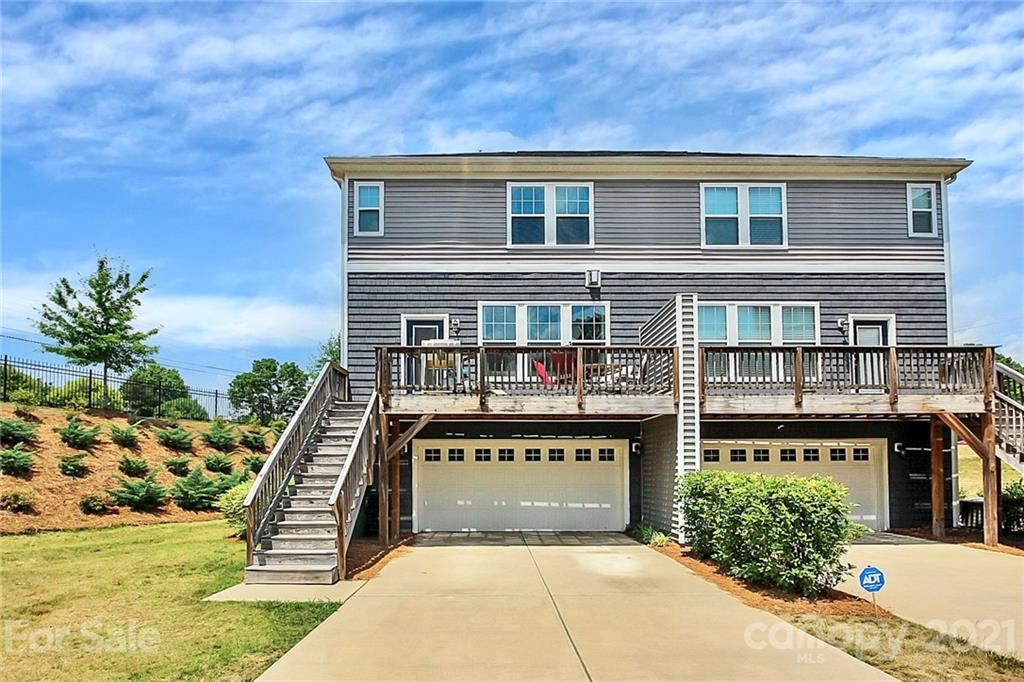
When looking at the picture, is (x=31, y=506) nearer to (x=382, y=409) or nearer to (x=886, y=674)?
(x=382, y=409)

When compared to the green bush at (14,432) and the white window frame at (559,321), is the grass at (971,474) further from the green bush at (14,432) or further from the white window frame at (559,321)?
the green bush at (14,432)

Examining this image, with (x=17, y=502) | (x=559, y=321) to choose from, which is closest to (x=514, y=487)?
(x=559, y=321)

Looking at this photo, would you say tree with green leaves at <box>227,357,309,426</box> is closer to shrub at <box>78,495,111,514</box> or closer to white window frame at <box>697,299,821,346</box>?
shrub at <box>78,495,111,514</box>

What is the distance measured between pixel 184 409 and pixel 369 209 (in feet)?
45.8

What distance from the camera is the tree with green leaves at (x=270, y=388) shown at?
1438 inches

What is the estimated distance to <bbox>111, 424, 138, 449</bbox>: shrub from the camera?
64.4ft

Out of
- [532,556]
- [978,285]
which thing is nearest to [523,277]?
[532,556]

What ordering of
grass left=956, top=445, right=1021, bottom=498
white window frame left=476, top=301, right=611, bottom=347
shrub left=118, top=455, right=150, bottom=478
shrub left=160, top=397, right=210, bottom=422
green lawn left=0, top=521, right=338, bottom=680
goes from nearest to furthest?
green lawn left=0, top=521, right=338, bottom=680
white window frame left=476, top=301, right=611, bottom=347
shrub left=118, top=455, right=150, bottom=478
shrub left=160, top=397, right=210, bottom=422
grass left=956, top=445, right=1021, bottom=498

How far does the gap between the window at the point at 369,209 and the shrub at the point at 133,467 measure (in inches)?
289

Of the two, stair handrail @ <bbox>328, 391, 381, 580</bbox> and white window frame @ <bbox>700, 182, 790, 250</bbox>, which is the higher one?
white window frame @ <bbox>700, 182, 790, 250</bbox>

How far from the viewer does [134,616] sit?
25.8ft

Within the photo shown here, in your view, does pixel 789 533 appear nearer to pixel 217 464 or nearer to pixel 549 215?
pixel 549 215

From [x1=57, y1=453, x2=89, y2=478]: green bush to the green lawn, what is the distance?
4.13 metres

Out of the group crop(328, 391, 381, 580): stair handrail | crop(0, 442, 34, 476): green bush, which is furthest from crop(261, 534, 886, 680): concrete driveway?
crop(0, 442, 34, 476): green bush
